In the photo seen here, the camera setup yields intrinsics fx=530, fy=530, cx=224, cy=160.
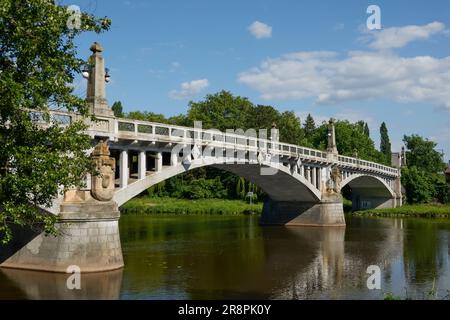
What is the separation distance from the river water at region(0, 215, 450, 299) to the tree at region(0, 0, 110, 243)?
666cm

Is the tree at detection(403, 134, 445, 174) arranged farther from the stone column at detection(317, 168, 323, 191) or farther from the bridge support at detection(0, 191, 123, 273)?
the bridge support at detection(0, 191, 123, 273)

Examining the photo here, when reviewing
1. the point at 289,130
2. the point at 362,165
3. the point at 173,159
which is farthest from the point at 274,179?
the point at 289,130

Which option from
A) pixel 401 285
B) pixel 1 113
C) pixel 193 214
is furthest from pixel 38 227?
pixel 193 214

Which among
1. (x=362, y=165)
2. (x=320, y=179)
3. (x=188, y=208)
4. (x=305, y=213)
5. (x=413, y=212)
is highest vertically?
(x=362, y=165)

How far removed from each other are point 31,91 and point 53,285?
33.5ft

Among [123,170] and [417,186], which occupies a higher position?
[417,186]

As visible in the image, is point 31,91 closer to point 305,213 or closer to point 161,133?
point 161,133

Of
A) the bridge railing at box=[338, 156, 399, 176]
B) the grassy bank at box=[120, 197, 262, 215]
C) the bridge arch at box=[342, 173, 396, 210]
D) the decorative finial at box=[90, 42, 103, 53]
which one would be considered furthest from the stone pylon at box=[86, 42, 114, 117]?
the bridge arch at box=[342, 173, 396, 210]

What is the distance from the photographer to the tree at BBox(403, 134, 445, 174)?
98.0 meters

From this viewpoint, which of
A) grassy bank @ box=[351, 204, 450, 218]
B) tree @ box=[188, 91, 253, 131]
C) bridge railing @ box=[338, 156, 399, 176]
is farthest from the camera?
tree @ box=[188, 91, 253, 131]

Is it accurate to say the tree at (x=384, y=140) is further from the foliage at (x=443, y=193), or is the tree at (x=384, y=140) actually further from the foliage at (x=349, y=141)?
the foliage at (x=443, y=193)

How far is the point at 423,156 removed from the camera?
99.4m

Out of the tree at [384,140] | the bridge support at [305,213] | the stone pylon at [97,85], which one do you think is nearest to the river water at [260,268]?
the bridge support at [305,213]
